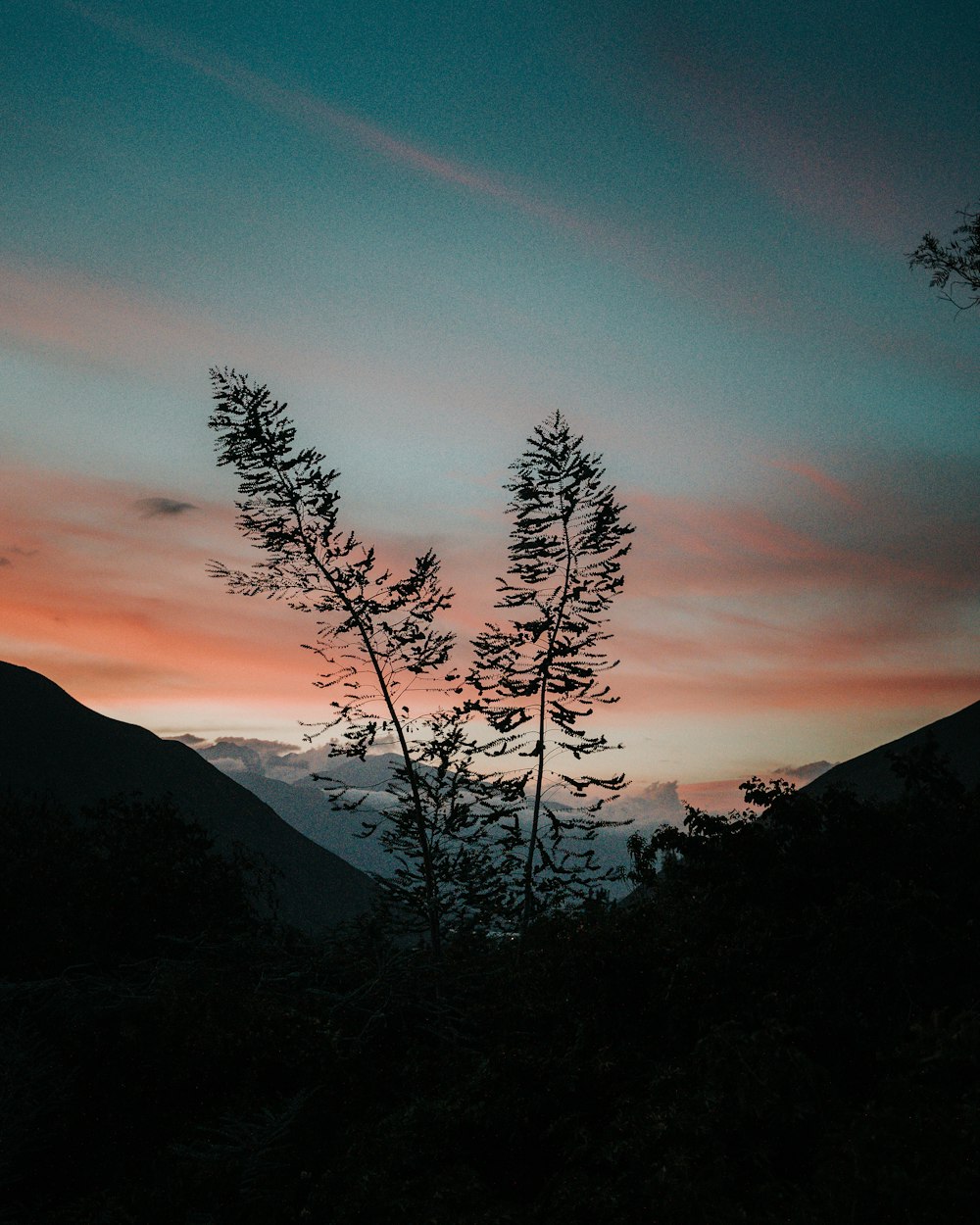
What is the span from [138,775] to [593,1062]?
76557 millimetres

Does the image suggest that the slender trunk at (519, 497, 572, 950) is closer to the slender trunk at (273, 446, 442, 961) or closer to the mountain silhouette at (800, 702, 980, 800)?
the slender trunk at (273, 446, 442, 961)

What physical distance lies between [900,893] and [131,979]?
7.96m

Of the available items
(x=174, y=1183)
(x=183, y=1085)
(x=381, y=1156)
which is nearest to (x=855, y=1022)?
(x=381, y=1156)

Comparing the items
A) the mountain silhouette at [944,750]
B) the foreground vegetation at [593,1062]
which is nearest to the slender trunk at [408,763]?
the foreground vegetation at [593,1062]

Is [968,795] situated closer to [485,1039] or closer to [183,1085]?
[485,1039]

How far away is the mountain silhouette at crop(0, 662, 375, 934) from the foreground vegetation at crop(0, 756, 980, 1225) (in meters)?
56.3

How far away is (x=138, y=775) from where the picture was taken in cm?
7556

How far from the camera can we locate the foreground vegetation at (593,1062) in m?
4.86

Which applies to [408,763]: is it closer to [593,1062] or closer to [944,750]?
[593,1062]

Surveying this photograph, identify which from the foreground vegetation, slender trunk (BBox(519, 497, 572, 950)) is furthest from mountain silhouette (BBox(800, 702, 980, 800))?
the foreground vegetation

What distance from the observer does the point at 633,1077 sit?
6.29 meters

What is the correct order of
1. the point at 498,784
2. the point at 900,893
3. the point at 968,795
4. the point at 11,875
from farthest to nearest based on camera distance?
the point at 498,784 → the point at 11,875 → the point at 968,795 → the point at 900,893

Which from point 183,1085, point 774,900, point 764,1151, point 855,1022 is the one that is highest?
point 774,900

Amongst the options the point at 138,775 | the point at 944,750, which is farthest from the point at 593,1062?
the point at 138,775
